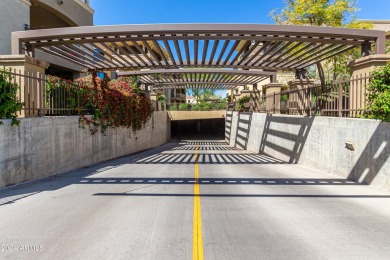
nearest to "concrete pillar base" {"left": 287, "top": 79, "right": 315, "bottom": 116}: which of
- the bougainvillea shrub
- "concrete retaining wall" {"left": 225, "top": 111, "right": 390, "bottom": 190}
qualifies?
"concrete retaining wall" {"left": 225, "top": 111, "right": 390, "bottom": 190}

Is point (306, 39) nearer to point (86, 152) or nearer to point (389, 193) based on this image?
point (389, 193)

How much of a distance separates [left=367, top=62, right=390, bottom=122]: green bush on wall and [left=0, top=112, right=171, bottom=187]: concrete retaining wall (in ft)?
29.7

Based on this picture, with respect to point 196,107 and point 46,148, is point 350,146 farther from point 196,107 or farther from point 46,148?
point 196,107

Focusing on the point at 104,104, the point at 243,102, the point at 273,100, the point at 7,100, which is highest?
the point at 243,102

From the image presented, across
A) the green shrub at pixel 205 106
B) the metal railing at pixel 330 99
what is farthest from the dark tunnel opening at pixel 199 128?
the metal railing at pixel 330 99

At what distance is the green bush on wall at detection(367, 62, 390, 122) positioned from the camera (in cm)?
696

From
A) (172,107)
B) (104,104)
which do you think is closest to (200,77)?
(104,104)

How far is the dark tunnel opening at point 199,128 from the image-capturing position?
4739cm

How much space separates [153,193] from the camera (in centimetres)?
666

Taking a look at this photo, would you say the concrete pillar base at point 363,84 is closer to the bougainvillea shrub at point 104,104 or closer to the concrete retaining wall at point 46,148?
the concrete retaining wall at point 46,148

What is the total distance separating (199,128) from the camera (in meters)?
48.7

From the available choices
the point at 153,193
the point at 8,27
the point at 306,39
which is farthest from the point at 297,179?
the point at 8,27

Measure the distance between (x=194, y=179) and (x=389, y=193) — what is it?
484 centimetres

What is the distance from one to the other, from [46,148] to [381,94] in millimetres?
9267
